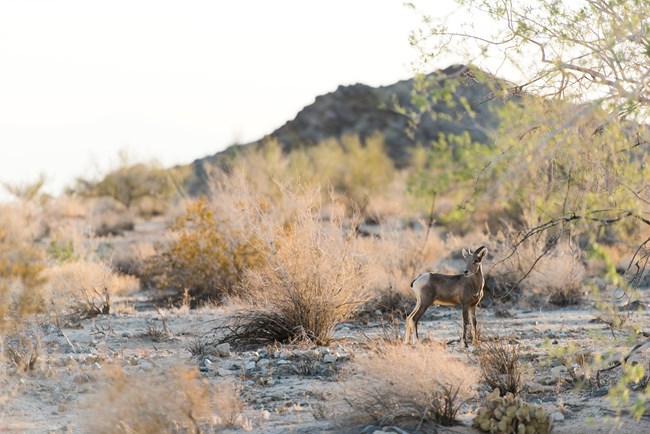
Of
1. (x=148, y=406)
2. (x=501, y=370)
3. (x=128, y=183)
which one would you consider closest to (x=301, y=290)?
(x=501, y=370)

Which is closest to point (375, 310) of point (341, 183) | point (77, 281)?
point (77, 281)

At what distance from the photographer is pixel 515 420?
6660mm

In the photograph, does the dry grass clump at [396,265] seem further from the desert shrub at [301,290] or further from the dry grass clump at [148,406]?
the dry grass clump at [148,406]

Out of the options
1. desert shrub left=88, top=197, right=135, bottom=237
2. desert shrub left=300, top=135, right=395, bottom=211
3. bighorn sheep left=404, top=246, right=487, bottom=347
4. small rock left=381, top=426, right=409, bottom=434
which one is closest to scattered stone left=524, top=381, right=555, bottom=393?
bighorn sheep left=404, top=246, right=487, bottom=347

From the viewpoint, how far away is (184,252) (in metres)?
15.6

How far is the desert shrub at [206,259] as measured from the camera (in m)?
15.2

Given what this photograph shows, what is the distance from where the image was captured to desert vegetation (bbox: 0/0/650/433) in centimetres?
656

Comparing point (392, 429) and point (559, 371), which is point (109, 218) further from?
point (392, 429)

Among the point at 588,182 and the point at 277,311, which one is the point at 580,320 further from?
the point at 588,182

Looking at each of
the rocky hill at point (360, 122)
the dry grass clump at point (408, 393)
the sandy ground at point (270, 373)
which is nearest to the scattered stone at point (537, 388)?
the sandy ground at point (270, 373)

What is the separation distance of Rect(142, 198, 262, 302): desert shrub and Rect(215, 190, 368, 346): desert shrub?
165 inches

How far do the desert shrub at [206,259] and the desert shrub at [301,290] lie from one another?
419 centimetres

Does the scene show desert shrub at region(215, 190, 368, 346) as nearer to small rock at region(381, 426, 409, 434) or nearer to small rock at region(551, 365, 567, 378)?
small rock at region(551, 365, 567, 378)

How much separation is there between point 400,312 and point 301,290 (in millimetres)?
1297
